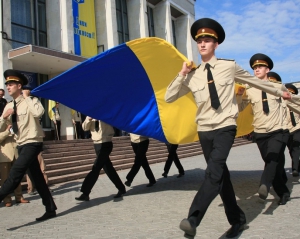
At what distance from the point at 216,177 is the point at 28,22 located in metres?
17.6

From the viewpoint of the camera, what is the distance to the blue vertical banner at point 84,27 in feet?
67.3

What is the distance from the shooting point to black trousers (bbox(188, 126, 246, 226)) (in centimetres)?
304

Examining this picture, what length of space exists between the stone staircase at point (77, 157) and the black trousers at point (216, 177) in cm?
641

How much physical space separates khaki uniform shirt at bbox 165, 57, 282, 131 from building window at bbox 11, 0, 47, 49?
1501 centimetres

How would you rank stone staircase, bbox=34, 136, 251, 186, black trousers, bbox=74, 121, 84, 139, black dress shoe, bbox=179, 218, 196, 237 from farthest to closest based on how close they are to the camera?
black trousers, bbox=74, 121, 84, 139 < stone staircase, bbox=34, 136, 251, 186 < black dress shoe, bbox=179, 218, 196, 237

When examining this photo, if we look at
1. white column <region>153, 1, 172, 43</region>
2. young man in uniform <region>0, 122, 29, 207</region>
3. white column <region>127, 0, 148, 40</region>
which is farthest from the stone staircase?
white column <region>153, 1, 172, 43</region>

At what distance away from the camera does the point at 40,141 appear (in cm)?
505

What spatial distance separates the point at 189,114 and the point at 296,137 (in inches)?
136

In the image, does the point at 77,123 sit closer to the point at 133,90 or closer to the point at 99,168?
the point at 99,168

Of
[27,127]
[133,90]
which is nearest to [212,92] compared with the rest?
[133,90]

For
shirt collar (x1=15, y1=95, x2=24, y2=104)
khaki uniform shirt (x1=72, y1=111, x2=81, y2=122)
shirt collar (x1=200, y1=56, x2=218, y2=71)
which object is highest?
khaki uniform shirt (x1=72, y1=111, x2=81, y2=122)

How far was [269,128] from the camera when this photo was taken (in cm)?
500

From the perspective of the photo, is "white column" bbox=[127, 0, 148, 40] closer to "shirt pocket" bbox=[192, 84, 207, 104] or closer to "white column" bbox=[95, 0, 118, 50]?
"white column" bbox=[95, 0, 118, 50]

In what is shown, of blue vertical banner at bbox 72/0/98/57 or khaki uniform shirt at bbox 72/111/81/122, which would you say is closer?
khaki uniform shirt at bbox 72/111/81/122
